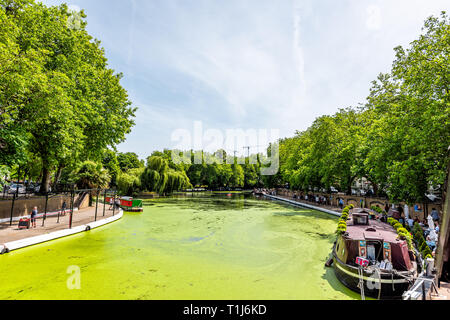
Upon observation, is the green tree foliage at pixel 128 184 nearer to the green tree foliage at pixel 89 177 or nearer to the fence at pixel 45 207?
the green tree foliage at pixel 89 177

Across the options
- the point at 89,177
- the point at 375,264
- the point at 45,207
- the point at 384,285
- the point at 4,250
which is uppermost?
the point at 89,177

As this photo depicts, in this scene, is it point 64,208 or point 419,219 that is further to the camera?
point 64,208

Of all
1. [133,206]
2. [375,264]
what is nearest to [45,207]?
[133,206]

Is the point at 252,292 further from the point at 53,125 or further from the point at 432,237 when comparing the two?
the point at 53,125

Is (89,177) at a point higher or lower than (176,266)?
higher

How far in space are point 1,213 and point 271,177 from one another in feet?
209

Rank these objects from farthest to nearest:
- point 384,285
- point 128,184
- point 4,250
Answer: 1. point 128,184
2. point 4,250
3. point 384,285

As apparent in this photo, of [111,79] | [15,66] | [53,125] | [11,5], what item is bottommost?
[53,125]

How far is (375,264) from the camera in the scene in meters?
8.78

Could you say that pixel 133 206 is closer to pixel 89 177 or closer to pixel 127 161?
pixel 89 177

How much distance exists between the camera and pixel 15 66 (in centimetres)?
1250

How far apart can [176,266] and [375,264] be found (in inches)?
343

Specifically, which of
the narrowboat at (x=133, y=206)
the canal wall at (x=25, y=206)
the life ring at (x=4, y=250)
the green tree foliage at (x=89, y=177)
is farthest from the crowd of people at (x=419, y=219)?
the green tree foliage at (x=89, y=177)
